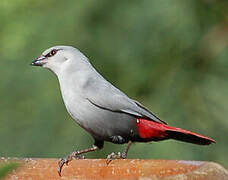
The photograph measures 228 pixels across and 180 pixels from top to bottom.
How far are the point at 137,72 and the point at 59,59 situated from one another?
0.49 meters

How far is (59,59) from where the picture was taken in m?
2.12

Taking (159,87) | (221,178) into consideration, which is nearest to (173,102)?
(159,87)

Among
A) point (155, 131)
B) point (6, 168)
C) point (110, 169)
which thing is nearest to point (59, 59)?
point (155, 131)

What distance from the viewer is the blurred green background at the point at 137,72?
8.19 feet

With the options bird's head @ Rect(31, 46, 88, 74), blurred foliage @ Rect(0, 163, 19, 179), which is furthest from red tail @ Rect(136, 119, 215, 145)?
blurred foliage @ Rect(0, 163, 19, 179)

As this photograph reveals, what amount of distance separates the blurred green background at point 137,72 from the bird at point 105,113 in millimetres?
455

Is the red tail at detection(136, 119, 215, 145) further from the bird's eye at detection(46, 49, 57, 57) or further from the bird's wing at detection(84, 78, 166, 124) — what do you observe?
the bird's eye at detection(46, 49, 57, 57)

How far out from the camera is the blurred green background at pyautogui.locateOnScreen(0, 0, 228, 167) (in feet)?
8.19

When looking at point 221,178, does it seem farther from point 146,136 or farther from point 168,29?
point 168,29

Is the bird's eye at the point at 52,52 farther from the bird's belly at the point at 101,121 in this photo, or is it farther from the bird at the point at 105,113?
the bird's belly at the point at 101,121

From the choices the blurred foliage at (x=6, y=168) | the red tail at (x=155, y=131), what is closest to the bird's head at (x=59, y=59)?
the red tail at (x=155, y=131)

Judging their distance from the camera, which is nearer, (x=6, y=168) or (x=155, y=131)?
(x=6, y=168)

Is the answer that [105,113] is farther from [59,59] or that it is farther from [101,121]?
[59,59]

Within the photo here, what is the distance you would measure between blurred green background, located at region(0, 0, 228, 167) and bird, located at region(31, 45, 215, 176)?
1.49 feet
